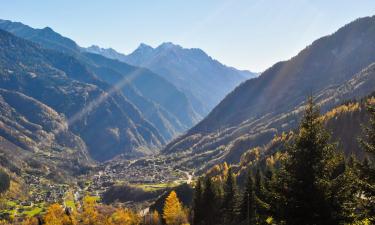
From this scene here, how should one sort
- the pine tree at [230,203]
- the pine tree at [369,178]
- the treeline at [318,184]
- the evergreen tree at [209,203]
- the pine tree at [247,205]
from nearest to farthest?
the pine tree at [369,178]
the treeline at [318,184]
the pine tree at [247,205]
the pine tree at [230,203]
the evergreen tree at [209,203]

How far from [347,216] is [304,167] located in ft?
15.3

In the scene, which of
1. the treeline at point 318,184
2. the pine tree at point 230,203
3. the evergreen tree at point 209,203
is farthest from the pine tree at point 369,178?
the evergreen tree at point 209,203

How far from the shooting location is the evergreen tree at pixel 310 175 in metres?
30.8

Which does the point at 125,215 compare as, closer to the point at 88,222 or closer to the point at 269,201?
the point at 88,222

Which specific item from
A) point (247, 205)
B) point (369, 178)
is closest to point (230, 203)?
point (247, 205)

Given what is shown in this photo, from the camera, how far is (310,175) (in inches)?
1255

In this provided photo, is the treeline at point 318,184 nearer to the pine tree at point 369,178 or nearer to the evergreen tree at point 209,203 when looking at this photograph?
the pine tree at point 369,178

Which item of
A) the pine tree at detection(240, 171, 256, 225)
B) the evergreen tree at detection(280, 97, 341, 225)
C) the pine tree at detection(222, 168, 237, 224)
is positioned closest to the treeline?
the evergreen tree at detection(280, 97, 341, 225)

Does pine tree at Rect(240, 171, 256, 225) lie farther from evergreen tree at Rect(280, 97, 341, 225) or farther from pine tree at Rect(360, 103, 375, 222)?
pine tree at Rect(360, 103, 375, 222)

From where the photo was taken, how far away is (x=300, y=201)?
103ft

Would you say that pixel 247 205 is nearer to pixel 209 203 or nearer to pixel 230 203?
pixel 230 203

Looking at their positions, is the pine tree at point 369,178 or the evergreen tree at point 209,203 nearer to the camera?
the pine tree at point 369,178

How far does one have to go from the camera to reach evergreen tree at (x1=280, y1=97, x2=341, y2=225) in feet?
101

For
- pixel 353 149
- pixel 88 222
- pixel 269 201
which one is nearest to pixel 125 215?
pixel 88 222
